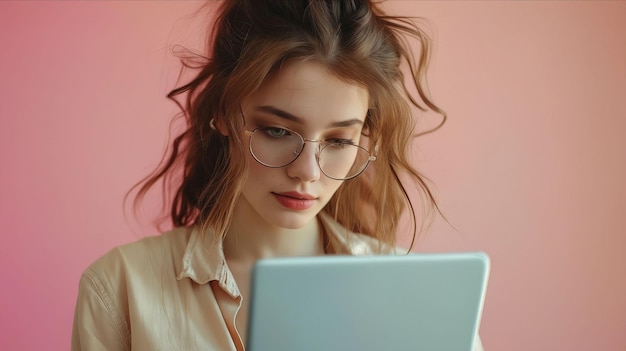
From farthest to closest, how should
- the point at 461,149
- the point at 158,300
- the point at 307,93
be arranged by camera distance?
1. the point at 461,149
2. the point at 158,300
3. the point at 307,93

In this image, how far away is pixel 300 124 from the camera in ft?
4.51

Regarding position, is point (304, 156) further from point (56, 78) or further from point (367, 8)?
point (56, 78)

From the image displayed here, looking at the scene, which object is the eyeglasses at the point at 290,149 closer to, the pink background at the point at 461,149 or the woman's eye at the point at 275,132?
the woman's eye at the point at 275,132

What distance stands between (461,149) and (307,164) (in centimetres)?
107

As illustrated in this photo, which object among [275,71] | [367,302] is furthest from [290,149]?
[367,302]

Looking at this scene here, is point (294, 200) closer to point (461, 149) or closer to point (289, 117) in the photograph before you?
point (289, 117)

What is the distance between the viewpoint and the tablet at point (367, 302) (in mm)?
956

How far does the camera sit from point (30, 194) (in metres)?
2.26

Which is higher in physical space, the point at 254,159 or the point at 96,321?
the point at 254,159

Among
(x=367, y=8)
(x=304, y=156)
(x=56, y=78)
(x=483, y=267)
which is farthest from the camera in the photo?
(x=56, y=78)

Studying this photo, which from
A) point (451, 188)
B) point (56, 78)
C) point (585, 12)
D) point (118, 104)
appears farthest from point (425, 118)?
point (56, 78)

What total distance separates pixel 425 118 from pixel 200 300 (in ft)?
3.39

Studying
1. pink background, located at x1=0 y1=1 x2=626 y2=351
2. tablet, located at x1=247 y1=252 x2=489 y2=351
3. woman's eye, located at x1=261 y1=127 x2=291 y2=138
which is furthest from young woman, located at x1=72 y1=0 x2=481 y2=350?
pink background, located at x1=0 y1=1 x2=626 y2=351

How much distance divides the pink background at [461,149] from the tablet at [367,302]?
4.09ft
